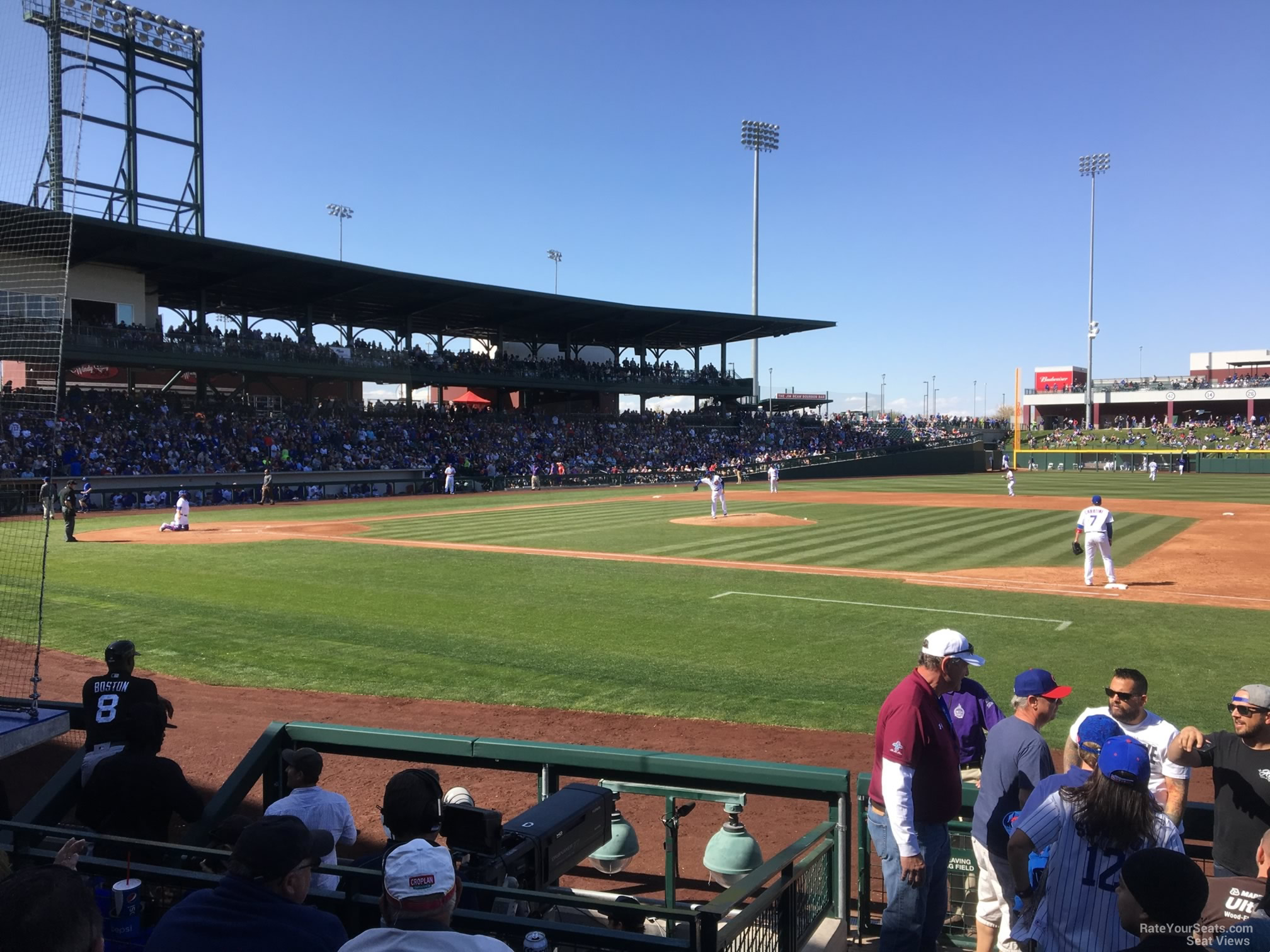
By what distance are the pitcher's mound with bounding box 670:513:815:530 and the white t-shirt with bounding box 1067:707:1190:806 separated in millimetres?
21886

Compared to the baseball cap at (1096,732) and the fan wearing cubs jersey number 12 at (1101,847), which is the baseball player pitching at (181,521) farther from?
the fan wearing cubs jersey number 12 at (1101,847)

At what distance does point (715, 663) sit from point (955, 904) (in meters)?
6.09

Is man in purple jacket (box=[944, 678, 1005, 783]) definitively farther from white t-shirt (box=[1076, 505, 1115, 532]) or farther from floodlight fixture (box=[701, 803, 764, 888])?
white t-shirt (box=[1076, 505, 1115, 532])

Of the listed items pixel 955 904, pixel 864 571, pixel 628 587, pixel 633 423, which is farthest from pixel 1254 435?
pixel 955 904

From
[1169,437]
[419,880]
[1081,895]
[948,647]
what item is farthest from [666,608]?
[1169,437]

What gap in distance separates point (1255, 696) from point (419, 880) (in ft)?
12.7

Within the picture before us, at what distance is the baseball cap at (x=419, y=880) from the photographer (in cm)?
256

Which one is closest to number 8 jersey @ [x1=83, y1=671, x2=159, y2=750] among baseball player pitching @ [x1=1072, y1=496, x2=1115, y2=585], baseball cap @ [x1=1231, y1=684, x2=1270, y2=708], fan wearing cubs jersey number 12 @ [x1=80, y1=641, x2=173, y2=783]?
fan wearing cubs jersey number 12 @ [x1=80, y1=641, x2=173, y2=783]

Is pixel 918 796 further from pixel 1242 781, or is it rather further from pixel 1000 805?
pixel 1242 781

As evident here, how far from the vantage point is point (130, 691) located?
17.8 ft

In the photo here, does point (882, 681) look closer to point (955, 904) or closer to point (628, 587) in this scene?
point (955, 904)

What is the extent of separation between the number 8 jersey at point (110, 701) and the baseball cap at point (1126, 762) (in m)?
4.97

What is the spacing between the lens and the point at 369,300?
5038cm

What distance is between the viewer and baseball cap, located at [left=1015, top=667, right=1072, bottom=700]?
4.56 m
